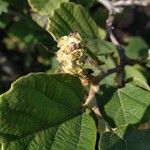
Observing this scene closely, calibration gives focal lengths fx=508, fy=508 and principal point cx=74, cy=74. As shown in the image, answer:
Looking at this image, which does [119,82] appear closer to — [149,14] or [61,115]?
[61,115]

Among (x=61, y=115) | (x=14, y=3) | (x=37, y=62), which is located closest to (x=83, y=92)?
(x=61, y=115)

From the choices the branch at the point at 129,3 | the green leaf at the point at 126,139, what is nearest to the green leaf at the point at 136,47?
the branch at the point at 129,3

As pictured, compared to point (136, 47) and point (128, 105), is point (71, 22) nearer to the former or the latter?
point (128, 105)

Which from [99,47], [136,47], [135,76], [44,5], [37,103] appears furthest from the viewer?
[136,47]

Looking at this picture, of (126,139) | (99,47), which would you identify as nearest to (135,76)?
(99,47)

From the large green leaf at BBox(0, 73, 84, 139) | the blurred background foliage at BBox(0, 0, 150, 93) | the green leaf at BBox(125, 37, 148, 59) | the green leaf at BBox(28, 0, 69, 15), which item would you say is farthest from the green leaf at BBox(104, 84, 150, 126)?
the green leaf at BBox(125, 37, 148, 59)

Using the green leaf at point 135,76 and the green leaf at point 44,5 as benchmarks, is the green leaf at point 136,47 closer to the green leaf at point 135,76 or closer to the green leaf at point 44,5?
the green leaf at point 135,76
